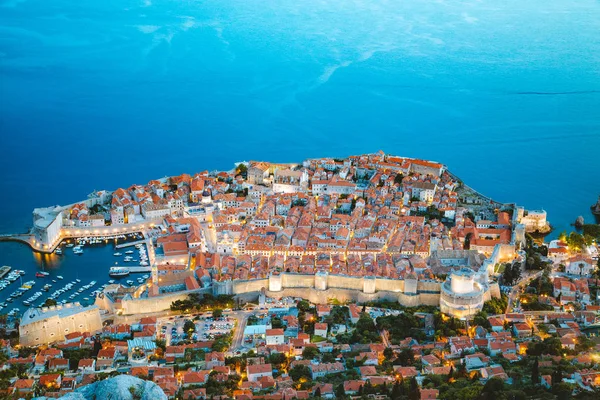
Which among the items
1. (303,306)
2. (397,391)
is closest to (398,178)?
(303,306)

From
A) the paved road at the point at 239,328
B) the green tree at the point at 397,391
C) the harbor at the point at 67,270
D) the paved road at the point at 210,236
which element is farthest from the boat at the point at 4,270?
the green tree at the point at 397,391

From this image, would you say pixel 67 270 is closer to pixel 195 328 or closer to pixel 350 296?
pixel 195 328

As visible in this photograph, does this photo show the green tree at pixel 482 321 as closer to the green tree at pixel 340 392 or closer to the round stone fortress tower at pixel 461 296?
the round stone fortress tower at pixel 461 296

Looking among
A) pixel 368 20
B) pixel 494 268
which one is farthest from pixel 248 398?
pixel 368 20

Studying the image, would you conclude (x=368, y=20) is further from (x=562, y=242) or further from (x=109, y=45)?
(x=562, y=242)

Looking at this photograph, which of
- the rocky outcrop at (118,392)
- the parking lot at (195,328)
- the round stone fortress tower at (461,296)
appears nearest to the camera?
the rocky outcrop at (118,392)
